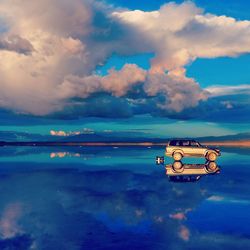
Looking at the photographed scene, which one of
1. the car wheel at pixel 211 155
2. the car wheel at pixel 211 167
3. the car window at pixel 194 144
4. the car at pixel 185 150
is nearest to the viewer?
the car wheel at pixel 211 167

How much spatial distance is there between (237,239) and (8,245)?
21.8 ft

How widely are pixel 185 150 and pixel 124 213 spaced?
68.2 ft

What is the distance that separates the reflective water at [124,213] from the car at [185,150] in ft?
32.2

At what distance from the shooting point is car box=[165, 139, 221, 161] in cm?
3434

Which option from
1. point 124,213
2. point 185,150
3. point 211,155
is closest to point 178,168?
point 185,150

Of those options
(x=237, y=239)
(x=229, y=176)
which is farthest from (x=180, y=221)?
(x=229, y=176)

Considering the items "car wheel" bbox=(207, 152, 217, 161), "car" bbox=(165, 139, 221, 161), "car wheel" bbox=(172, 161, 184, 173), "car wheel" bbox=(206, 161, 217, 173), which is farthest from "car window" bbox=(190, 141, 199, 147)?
"car wheel" bbox=(172, 161, 184, 173)

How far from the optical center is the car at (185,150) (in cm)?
3434

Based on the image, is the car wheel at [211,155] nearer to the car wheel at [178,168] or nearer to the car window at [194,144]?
the car window at [194,144]

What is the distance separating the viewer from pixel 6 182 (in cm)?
2316

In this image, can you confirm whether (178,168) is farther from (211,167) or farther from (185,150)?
(185,150)

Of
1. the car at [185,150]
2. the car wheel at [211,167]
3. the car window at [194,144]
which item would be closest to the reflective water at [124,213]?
the car wheel at [211,167]

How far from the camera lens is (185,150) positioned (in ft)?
113

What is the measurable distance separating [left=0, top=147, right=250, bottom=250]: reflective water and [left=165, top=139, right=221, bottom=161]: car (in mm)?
9817
